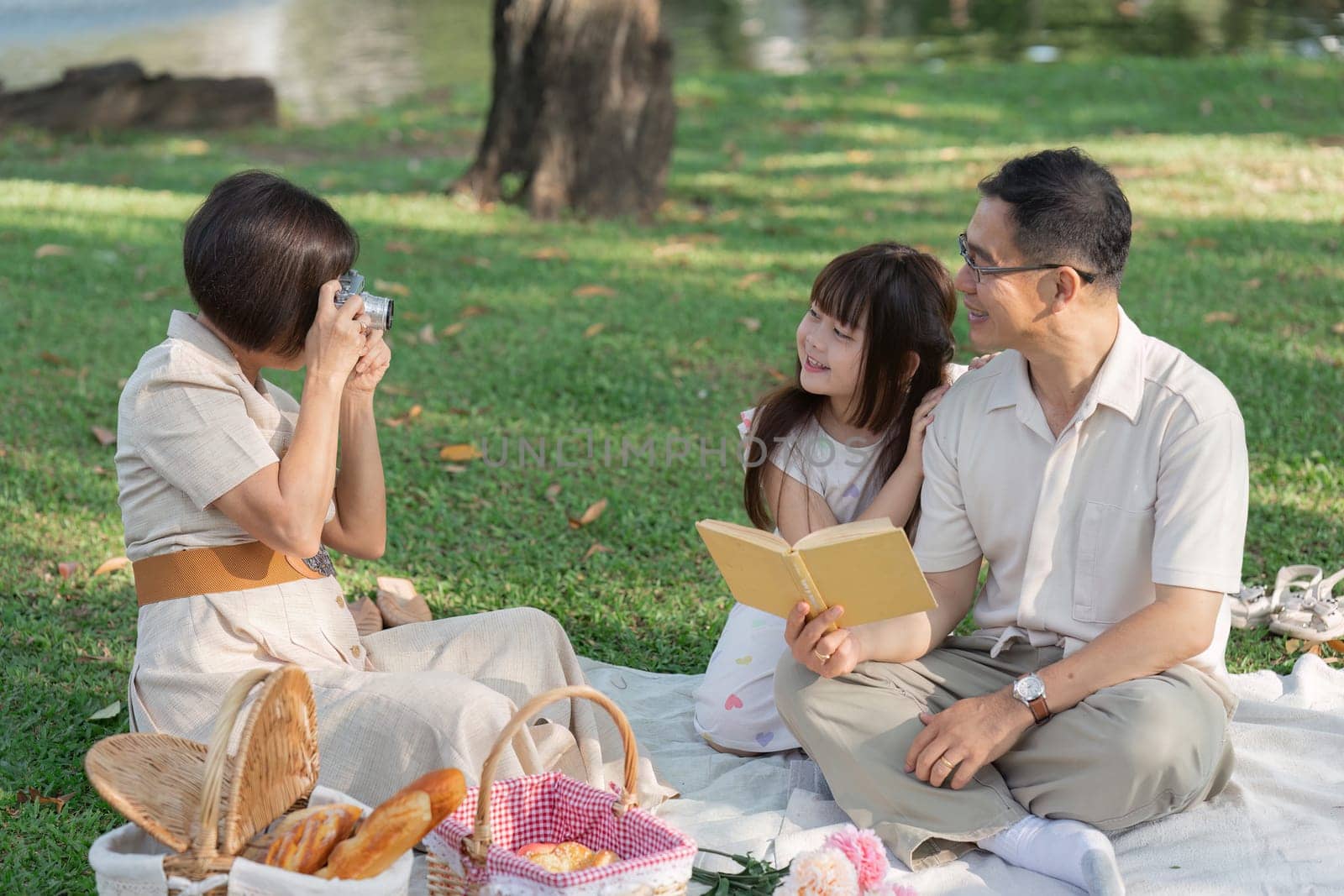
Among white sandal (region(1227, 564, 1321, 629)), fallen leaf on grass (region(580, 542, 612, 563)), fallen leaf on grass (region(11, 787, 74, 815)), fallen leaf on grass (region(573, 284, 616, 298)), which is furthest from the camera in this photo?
fallen leaf on grass (region(573, 284, 616, 298))

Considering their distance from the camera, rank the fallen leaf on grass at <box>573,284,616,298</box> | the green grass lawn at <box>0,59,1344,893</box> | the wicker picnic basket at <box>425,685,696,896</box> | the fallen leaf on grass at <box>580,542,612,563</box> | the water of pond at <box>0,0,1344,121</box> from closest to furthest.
Answer: the wicker picnic basket at <box>425,685,696,896</box>, the green grass lawn at <box>0,59,1344,893</box>, the fallen leaf on grass at <box>580,542,612,563</box>, the fallen leaf on grass at <box>573,284,616,298</box>, the water of pond at <box>0,0,1344,121</box>

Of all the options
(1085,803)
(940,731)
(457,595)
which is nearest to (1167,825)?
(1085,803)

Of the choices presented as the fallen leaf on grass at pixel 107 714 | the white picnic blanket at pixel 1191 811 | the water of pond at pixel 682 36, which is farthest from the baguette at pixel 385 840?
the water of pond at pixel 682 36

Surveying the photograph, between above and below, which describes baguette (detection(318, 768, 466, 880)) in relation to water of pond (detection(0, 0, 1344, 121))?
above

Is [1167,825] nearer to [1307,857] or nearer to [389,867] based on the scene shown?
[1307,857]

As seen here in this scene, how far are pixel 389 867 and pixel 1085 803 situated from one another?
158cm

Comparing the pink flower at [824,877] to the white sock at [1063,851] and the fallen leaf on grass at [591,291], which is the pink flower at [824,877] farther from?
the fallen leaf on grass at [591,291]

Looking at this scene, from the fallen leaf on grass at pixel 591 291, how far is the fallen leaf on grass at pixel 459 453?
1.92 m

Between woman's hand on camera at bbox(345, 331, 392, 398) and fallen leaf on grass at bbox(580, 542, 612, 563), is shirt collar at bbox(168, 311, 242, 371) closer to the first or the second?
woman's hand on camera at bbox(345, 331, 392, 398)

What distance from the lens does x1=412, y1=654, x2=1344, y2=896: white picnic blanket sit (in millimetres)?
2930

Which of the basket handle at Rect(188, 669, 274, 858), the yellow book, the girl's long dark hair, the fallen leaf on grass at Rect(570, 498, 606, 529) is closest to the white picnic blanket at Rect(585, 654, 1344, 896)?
the yellow book

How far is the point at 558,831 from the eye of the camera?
8.72ft

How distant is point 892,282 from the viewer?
335 centimetres

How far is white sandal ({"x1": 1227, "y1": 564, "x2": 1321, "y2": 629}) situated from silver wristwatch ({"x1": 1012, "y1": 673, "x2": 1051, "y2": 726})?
53.6 inches
